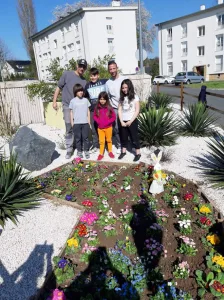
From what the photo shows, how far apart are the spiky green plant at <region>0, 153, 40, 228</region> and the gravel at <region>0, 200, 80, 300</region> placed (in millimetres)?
105

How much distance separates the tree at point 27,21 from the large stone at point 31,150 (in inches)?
1678

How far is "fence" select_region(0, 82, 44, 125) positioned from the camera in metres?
8.47

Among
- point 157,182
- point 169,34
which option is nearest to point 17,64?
point 169,34

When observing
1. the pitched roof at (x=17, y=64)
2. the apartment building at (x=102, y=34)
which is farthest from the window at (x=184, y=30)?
the pitched roof at (x=17, y=64)

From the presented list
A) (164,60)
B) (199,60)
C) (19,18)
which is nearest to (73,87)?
(199,60)

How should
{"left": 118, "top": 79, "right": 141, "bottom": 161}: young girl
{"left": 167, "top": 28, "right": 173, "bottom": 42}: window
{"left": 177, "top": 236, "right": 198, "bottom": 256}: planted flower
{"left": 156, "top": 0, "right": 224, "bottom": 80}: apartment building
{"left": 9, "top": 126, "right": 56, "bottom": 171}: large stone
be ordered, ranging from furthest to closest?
{"left": 167, "top": 28, "right": 173, "bottom": 42}: window
{"left": 156, "top": 0, "right": 224, "bottom": 80}: apartment building
{"left": 9, "top": 126, "right": 56, "bottom": 171}: large stone
{"left": 118, "top": 79, "right": 141, "bottom": 161}: young girl
{"left": 177, "top": 236, "right": 198, "bottom": 256}: planted flower

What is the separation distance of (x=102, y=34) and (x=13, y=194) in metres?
32.1

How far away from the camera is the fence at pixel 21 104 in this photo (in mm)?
8469

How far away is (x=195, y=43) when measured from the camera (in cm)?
3638

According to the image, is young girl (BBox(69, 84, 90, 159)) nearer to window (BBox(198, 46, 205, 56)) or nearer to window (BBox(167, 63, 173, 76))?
window (BBox(198, 46, 205, 56))

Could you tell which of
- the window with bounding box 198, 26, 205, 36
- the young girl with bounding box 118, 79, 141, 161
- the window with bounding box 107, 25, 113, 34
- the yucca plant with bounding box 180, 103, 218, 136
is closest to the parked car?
the window with bounding box 198, 26, 205, 36

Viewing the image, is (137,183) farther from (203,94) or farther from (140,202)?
(203,94)

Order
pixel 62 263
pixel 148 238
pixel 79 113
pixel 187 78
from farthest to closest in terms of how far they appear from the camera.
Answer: pixel 187 78, pixel 79 113, pixel 148 238, pixel 62 263

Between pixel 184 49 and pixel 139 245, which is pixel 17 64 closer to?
pixel 184 49
